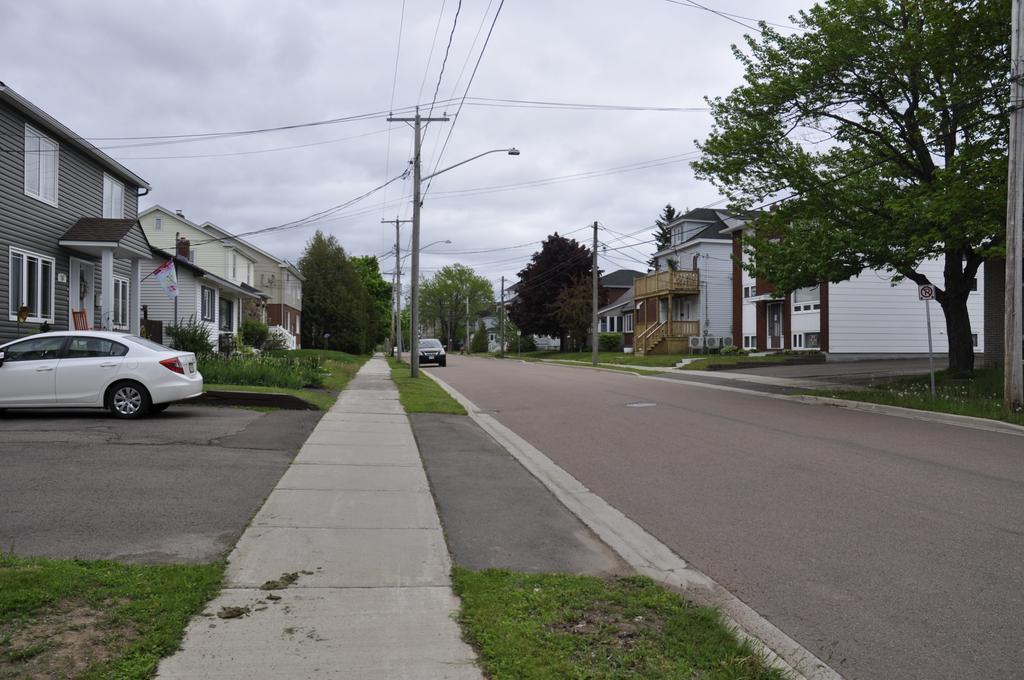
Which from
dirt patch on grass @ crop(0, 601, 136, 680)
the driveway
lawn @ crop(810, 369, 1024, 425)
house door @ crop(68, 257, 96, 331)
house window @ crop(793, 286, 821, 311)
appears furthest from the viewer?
house window @ crop(793, 286, 821, 311)

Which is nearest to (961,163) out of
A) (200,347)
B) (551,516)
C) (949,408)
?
(949,408)

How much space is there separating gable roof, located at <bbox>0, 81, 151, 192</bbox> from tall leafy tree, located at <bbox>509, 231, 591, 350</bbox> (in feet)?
145

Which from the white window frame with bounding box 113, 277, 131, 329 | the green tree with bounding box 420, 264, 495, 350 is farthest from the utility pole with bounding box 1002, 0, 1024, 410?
the green tree with bounding box 420, 264, 495, 350

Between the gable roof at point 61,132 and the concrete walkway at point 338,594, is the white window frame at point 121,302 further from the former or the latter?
the concrete walkway at point 338,594

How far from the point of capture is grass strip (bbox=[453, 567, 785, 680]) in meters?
3.60

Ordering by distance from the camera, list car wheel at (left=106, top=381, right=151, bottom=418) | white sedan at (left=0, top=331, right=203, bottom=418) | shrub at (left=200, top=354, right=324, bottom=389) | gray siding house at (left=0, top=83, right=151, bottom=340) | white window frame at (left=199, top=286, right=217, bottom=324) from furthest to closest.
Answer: white window frame at (left=199, top=286, right=217, bottom=324)
shrub at (left=200, top=354, right=324, bottom=389)
gray siding house at (left=0, top=83, right=151, bottom=340)
car wheel at (left=106, top=381, right=151, bottom=418)
white sedan at (left=0, top=331, right=203, bottom=418)

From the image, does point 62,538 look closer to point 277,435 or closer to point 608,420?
point 277,435

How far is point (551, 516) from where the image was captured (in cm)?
694

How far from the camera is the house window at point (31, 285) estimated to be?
57.5 ft

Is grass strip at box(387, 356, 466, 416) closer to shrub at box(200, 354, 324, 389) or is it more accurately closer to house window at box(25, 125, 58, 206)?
shrub at box(200, 354, 324, 389)

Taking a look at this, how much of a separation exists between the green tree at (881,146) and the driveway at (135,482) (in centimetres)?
1381

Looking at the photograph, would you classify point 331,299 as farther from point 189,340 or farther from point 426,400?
Result: point 426,400

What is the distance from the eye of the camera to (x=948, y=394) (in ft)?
56.7

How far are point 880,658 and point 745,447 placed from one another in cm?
728
